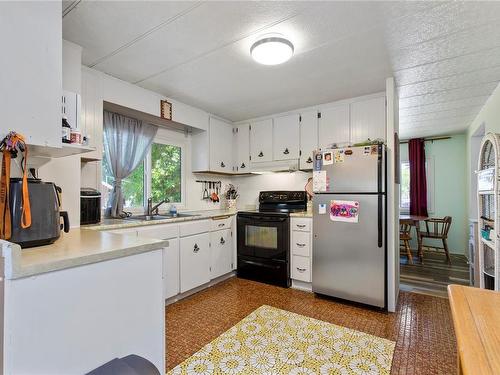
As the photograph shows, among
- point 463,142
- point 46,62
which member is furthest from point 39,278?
point 463,142

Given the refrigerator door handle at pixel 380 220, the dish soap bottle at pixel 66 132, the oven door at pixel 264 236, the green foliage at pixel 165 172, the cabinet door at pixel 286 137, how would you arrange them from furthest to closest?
the cabinet door at pixel 286 137 < the green foliage at pixel 165 172 < the oven door at pixel 264 236 < the refrigerator door handle at pixel 380 220 < the dish soap bottle at pixel 66 132

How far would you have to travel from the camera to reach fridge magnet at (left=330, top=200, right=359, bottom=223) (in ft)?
8.57

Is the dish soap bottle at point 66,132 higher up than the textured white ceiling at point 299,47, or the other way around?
the textured white ceiling at point 299,47

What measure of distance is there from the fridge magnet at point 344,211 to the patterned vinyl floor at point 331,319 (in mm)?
879

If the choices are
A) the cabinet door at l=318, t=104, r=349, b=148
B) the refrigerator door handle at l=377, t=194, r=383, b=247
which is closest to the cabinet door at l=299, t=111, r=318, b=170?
the cabinet door at l=318, t=104, r=349, b=148

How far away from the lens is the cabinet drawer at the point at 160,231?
2.36 m

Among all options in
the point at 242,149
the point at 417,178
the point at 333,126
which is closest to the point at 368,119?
the point at 333,126

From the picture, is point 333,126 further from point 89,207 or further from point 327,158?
point 89,207

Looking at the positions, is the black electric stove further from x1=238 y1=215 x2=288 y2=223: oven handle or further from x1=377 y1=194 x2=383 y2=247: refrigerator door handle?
x1=377 y1=194 x2=383 y2=247: refrigerator door handle

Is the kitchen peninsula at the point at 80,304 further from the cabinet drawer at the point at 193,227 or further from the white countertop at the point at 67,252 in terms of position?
the cabinet drawer at the point at 193,227

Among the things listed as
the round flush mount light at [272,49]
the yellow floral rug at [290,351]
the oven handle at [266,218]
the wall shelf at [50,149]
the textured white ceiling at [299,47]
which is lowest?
the yellow floral rug at [290,351]

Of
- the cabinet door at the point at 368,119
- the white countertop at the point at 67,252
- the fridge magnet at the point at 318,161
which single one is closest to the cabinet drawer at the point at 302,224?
the fridge magnet at the point at 318,161

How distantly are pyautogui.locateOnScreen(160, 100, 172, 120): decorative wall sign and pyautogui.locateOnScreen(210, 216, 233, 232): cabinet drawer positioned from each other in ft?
4.33

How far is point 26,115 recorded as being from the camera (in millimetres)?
1186
